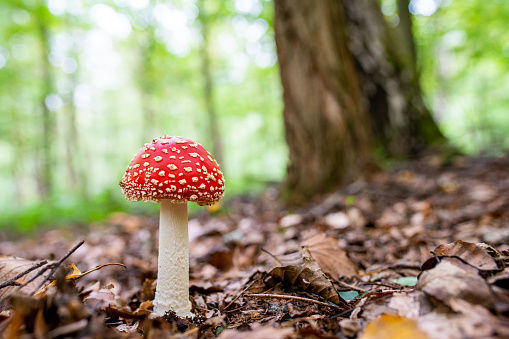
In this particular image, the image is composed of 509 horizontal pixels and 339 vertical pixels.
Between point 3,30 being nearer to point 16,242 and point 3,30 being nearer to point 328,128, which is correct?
point 16,242

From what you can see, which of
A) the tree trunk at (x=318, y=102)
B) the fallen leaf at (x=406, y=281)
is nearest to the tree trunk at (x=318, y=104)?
the tree trunk at (x=318, y=102)

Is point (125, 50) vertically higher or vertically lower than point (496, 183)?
higher

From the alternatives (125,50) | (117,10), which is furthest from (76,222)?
(125,50)

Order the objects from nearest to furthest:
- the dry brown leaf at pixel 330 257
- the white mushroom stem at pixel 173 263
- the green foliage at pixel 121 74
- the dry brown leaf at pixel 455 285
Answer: the dry brown leaf at pixel 455 285
the white mushroom stem at pixel 173 263
the dry brown leaf at pixel 330 257
the green foliage at pixel 121 74

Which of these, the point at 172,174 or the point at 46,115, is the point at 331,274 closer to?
the point at 172,174

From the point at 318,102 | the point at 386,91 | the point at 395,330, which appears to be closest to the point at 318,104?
the point at 318,102

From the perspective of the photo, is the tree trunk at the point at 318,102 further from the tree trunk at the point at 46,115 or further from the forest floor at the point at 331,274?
the tree trunk at the point at 46,115
